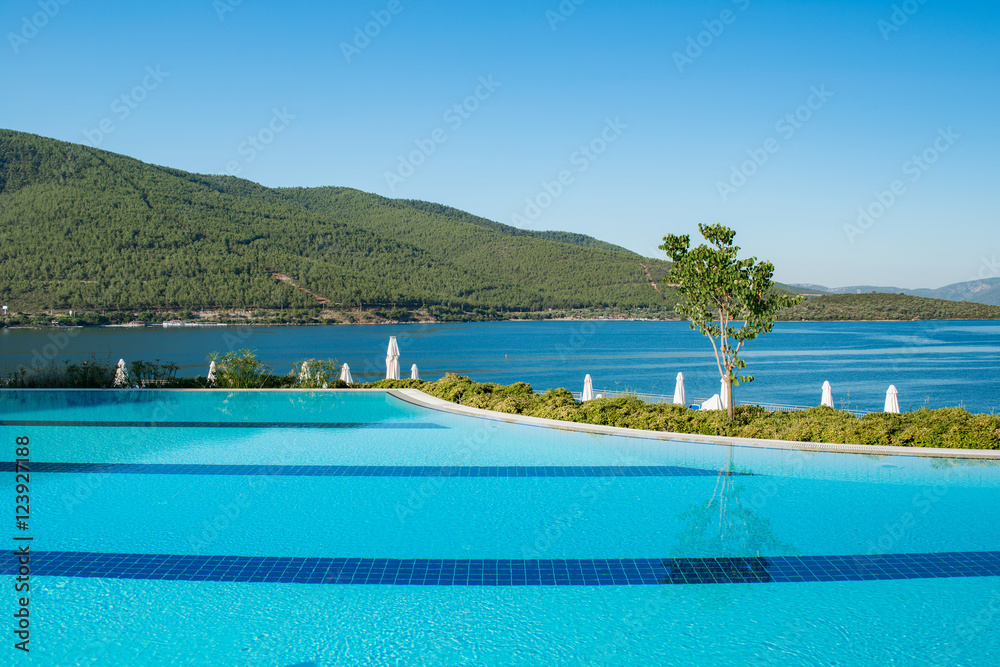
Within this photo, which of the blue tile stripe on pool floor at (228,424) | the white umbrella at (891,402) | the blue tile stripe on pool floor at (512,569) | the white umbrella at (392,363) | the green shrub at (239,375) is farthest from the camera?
the white umbrella at (392,363)

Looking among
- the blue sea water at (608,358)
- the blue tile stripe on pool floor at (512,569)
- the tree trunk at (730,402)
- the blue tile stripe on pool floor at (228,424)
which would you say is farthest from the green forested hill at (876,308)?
the blue tile stripe on pool floor at (512,569)

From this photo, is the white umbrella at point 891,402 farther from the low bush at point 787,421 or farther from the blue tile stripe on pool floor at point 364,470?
the blue tile stripe on pool floor at point 364,470

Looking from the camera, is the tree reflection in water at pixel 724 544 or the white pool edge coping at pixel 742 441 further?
the white pool edge coping at pixel 742 441

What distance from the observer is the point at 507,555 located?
5.71 m

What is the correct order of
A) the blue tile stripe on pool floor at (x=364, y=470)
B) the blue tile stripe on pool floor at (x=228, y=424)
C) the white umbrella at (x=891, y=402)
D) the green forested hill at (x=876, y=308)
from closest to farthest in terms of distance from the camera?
the blue tile stripe on pool floor at (x=364, y=470)
the white umbrella at (x=891, y=402)
the blue tile stripe on pool floor at (x=228, y=424)
the green forested hill at (x=876, y=308)

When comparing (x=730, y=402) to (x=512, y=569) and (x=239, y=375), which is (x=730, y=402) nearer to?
(x=512, y=569)

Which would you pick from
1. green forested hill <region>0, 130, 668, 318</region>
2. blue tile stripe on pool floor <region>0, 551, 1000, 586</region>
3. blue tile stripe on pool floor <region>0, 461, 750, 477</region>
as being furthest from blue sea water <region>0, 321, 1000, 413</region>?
blue tile stripe on pool floor <region>0, 551, 1000, 586</region>

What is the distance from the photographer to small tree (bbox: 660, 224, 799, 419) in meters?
10.2

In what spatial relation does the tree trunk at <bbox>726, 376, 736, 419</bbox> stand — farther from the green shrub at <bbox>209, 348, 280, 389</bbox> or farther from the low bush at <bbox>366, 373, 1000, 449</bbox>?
the green shrub at <bbox>209, 348, 280, 389</bbox>

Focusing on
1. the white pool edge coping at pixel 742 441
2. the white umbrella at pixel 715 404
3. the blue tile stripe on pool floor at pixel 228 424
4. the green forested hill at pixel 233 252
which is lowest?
the blue tile stripe on pool floor at pixel 228 424

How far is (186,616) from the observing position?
4578 mm

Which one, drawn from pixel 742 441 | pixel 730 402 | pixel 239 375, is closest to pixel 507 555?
pixel 742 441

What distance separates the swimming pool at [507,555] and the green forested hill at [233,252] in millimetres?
88668

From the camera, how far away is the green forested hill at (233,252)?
87.1 m
